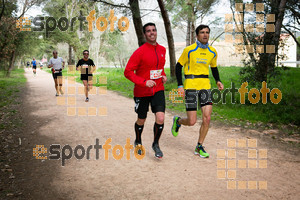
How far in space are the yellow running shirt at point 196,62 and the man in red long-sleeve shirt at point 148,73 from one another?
1.67 feet

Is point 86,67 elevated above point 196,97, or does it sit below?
above

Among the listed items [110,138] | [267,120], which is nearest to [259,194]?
[110,138]

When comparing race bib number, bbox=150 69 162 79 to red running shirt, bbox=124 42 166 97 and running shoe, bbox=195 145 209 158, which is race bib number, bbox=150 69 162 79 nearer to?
red running shirt, bbox=124 42 166 97

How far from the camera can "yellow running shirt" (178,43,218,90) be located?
4.95 metres

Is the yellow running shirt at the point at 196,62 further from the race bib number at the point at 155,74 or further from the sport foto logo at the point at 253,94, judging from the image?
the sport foto logo at the point at 253,94

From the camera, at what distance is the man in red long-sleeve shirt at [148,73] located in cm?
452

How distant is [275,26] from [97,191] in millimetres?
9077

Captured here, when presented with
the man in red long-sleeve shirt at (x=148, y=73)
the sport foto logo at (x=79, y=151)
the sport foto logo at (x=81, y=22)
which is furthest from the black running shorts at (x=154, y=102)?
the sport foto logo at (x=81, y=22)

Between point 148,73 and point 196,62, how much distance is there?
97 centimetres

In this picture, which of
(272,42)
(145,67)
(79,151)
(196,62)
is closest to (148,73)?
(145,67)

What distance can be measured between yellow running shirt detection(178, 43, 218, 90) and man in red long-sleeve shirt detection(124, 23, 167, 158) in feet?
1.67

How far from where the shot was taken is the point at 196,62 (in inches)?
195

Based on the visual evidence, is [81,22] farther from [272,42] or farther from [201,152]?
[201,152]

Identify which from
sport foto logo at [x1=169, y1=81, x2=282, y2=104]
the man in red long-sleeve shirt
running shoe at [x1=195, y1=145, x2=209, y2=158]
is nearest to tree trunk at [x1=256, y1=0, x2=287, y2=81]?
sport foto logo at [x1=169, y1=81, x2=282, y2=104]
